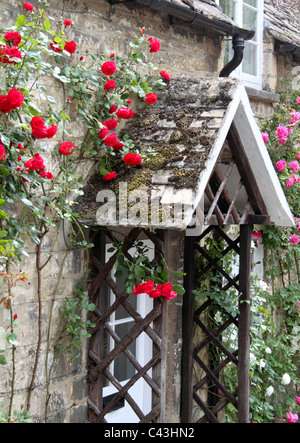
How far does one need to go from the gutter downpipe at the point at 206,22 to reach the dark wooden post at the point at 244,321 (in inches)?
70.7

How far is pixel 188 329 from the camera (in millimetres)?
5340

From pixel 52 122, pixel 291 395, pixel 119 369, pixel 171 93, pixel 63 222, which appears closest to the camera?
pixel 52 122

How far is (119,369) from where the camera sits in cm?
527

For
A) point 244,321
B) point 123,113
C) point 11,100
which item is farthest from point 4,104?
point 244,321

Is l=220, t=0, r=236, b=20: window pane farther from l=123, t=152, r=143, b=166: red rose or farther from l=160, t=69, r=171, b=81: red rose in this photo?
l=123, t=152, r=143, b=166: red rose

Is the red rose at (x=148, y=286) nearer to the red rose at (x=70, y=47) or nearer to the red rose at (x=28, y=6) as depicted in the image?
the red rose at (x=70, y=47)

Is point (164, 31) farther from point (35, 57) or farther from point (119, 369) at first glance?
point (119, 369)

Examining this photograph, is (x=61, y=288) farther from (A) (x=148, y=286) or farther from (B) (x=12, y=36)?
(B) (x=12, y=36)

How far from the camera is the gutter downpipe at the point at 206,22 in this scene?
4449 mm

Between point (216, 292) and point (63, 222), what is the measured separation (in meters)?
2.04

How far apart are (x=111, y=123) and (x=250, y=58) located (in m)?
4.16

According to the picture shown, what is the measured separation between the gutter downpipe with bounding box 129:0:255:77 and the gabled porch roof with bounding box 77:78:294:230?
1.86 feet

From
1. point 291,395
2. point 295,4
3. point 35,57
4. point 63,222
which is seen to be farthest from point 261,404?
point 295,4

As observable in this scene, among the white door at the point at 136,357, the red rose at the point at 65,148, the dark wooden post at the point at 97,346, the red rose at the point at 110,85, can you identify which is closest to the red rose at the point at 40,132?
the red rose at the point at 65,148
